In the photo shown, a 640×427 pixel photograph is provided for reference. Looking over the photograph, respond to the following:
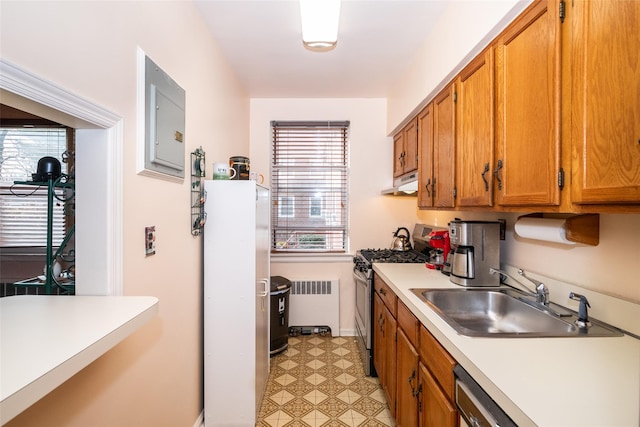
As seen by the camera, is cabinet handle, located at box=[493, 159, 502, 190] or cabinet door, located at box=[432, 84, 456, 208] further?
cabinet door, located at box=[432, 84, 456, 208]

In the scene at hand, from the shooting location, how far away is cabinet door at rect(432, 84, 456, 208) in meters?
1.82

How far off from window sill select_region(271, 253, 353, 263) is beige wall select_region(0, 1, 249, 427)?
145 centimetres

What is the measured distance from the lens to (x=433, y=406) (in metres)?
1.22

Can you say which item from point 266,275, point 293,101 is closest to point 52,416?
point 266,275

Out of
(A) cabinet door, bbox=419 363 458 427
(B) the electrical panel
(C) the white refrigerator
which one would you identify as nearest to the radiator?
(C) the white refrigerator

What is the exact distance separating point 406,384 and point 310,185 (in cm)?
227

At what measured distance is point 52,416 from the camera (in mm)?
835

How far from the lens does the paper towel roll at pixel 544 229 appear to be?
4.08ft

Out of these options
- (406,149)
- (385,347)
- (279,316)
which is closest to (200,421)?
(279,316)

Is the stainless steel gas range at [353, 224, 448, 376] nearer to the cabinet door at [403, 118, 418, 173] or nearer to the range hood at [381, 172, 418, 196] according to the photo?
the range hood at [381, 172, 418, 196]

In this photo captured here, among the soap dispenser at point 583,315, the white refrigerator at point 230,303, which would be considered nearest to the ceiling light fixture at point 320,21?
the white refrigerator at point 230,303

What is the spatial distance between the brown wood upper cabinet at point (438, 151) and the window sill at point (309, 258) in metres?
1.26

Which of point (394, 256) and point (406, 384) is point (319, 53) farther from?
point (406, 384)

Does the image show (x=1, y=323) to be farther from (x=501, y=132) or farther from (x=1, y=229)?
(x=501, y=132)
